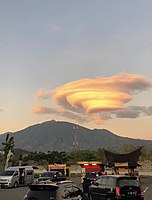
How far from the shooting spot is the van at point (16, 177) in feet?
129

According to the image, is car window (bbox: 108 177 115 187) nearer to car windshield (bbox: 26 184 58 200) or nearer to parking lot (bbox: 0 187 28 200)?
car windshield (bbox: 26 184 58 200)

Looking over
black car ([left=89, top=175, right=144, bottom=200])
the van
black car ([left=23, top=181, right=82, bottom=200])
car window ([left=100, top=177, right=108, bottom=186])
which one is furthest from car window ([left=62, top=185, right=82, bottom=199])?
the van

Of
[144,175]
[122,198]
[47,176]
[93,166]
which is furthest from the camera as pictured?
[144,175]

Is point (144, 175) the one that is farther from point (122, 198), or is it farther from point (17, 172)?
point (122, 198)

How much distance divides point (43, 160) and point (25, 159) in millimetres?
3932

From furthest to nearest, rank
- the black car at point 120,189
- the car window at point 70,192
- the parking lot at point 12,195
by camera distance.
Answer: the parking lot at point 12,195 < the black car at point 120,189 < the car window at point 70,192

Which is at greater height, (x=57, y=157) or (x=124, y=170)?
(x=57, y=157)

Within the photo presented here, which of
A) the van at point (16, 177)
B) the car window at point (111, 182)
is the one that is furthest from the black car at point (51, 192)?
the van at point (16, 177)

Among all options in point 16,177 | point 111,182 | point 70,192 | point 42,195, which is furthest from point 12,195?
point 42,195

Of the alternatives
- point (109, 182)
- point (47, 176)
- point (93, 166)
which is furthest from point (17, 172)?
point (109, 182)

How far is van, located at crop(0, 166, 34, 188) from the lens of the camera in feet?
129

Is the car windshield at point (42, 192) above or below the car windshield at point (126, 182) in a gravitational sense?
below

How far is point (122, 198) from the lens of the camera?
19734 millimetres

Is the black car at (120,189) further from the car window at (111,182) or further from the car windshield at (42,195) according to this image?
the car windshield at (42,195)
